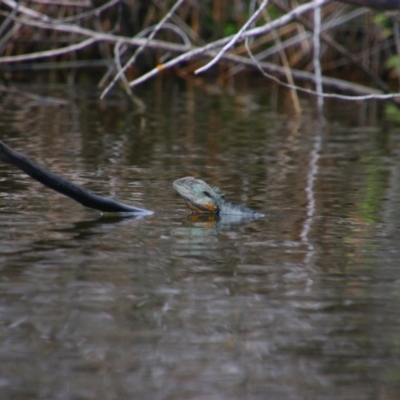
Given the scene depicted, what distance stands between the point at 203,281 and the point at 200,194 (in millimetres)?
2116

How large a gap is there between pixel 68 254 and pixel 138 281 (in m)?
0.70

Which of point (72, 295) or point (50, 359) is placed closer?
point (50, 359)

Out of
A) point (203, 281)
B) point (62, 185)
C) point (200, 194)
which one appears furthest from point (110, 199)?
point (203, 281)

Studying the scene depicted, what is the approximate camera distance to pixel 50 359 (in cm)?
371

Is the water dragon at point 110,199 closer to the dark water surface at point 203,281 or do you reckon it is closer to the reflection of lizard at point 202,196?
the reflection of lizard at point 202,196

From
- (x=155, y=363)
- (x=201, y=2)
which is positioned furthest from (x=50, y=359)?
(x=201, y=2)

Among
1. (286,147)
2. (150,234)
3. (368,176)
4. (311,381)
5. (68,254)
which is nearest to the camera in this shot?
(311,381)

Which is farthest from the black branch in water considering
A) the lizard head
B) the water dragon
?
the lizard head

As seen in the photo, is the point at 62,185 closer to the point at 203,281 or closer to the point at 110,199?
the point at 110,199

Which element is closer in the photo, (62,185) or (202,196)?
(62,185)

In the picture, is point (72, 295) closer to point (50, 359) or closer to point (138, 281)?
point (138, 281)

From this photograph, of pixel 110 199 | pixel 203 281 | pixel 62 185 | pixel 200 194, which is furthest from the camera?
pixel 200 194

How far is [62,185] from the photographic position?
616 centimetres

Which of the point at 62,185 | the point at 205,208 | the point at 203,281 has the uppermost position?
the point at 62,185
